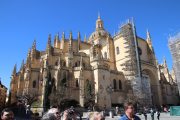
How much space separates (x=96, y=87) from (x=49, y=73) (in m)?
9.33

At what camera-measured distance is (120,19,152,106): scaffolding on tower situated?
→ 32.1 m

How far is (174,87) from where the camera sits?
48.6 meters

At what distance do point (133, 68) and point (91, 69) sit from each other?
10367mm

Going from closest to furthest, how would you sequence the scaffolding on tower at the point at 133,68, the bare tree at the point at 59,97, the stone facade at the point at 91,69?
the bare tree at the point at 59,97 → the stone facade at the point at 91,69 → the scaffolding on tower at the point at 133,68

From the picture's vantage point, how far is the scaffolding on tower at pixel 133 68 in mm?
32125

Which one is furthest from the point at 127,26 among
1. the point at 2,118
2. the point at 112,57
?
the point at 2,118

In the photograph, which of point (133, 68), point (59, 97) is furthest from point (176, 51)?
point (59, 97)

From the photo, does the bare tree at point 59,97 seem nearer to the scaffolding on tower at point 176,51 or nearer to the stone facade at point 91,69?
the stone facade at point 91,69

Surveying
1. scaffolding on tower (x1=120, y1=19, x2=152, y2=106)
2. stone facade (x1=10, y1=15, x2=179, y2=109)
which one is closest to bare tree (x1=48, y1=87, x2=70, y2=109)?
stone facade (x1=10, y1=15, x2=179, y2=109)

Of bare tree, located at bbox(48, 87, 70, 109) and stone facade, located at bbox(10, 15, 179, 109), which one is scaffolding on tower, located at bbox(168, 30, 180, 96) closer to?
stone facade, located at bbox(10, 15, 179, 109)

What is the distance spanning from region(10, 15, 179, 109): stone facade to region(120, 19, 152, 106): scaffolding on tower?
1169 mm

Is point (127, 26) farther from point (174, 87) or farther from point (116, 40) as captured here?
point (174, 87)

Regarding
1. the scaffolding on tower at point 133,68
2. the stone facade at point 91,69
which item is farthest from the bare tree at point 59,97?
the scaffolding on tower at point 133,68

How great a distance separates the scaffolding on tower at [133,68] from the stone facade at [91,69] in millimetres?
1169
